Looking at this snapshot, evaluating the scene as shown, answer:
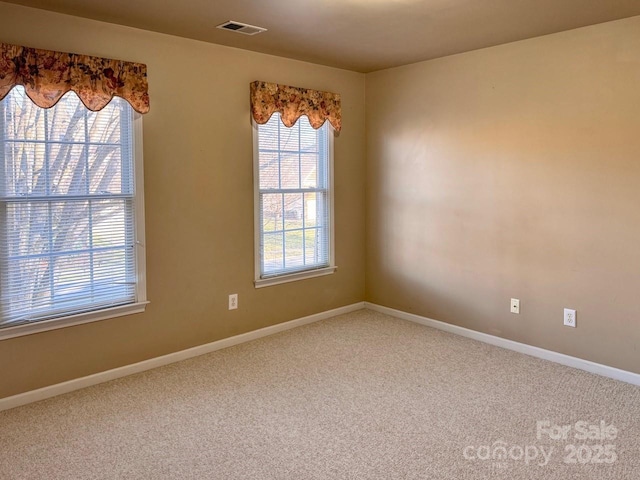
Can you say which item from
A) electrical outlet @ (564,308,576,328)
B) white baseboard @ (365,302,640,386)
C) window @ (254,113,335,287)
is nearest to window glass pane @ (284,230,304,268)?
window @ (254,113,335,287)

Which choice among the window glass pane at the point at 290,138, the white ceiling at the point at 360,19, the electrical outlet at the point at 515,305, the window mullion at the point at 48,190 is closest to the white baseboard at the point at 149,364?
the window mullion at the point at 48,190

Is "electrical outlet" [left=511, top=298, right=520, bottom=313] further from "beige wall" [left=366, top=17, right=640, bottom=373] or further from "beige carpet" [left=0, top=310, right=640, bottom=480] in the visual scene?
"beige carpet" [left=0, top=310, right=640, bottom=480]

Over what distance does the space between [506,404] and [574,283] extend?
43.6 inches

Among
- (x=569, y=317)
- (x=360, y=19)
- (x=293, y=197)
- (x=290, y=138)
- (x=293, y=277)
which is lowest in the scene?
(x=569, y=317)

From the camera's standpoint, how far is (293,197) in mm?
4559

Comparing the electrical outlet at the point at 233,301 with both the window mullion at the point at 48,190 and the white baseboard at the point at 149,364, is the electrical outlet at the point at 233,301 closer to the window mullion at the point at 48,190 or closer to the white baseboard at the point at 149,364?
the white baseboard at the point at 149,364

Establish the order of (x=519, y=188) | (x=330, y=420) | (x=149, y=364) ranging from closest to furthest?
1. (x=330, y=420)
2. (x=149, y=364)
3. (x=519, y=188)

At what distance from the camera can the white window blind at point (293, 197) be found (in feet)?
14.2

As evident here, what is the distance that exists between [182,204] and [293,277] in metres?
1.23

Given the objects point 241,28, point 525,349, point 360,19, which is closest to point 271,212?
point 241,28

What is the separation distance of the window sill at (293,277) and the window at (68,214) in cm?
106

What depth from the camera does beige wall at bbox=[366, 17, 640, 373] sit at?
3428 mm

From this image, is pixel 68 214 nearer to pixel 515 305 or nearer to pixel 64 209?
pixel 64 209

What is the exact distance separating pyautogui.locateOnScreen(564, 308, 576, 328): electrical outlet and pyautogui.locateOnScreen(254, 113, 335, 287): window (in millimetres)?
2018
